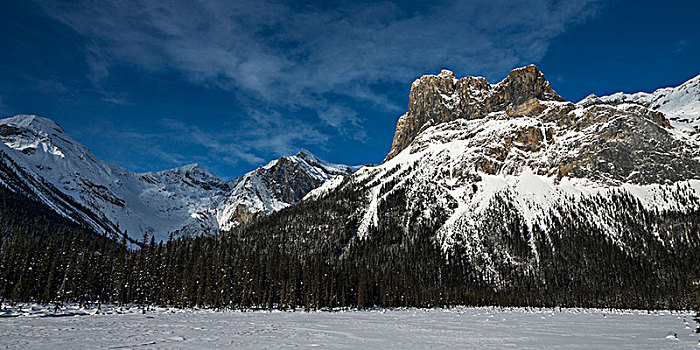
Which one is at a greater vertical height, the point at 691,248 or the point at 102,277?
the point at 691,248

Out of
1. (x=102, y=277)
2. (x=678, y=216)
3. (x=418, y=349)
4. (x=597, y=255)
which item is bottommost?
(x=418, y=349)

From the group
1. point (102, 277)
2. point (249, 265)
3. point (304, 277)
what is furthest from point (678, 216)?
point (102, 277)

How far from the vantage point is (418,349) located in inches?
977

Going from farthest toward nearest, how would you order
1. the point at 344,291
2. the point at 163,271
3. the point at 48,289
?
the point at 344,291 → the point at 163,271 → the point at 48,289

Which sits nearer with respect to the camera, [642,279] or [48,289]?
[48,289]

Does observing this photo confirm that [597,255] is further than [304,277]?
Yes

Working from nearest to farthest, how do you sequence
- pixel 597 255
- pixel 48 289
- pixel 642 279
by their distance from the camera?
pixel 48 289
pixel 642 279
pixel 597 255

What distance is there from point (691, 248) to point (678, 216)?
133 ft

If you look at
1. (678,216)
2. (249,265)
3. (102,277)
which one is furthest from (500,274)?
(102,277)

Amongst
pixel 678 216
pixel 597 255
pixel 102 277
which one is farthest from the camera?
pixel 678 216

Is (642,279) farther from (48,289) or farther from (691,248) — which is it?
(48,289)

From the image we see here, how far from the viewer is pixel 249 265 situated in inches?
3568

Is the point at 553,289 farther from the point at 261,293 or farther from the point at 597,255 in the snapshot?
the point at 261,293

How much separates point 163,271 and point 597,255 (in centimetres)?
18581
